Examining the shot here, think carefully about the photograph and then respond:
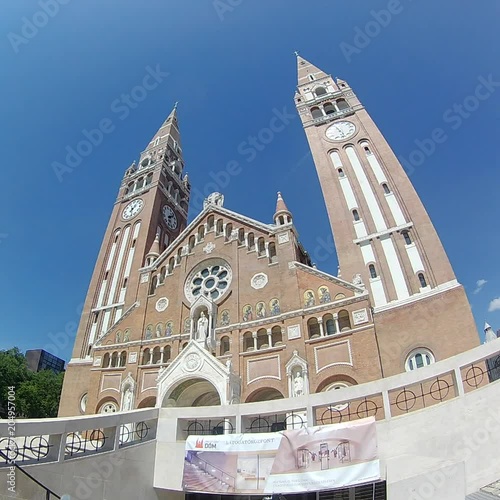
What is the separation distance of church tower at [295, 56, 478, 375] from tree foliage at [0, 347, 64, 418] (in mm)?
36461

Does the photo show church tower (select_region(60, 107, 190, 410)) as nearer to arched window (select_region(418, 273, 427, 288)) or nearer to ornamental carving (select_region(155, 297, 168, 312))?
ornamental carving (select_region(155, 297, 168, 312))

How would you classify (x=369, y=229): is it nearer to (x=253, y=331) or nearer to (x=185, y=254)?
(x=253, y=331)

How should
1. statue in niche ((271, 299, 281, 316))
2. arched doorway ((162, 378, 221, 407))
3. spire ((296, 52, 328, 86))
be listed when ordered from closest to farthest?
arched doorway ((162, 378, 221, 407)), statue in niche ((271, 299, 281, 316)), spire ((296, 52, 328, 86))

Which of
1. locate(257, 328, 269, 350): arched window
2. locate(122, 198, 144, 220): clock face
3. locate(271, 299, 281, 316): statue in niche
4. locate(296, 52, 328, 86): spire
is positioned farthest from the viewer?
locate(296, 52, 328, 86): spire

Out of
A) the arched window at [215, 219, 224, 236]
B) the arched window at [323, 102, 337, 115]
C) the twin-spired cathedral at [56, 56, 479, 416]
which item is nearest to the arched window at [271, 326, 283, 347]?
the twin-spired cathedral at [56, 56, 479, 416]

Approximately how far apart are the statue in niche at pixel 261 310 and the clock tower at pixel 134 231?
39.9 feet

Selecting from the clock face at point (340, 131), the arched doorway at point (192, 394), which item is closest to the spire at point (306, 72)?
the clock face at point (340, 131)

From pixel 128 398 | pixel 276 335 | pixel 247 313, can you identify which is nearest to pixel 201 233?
pixel 247 313

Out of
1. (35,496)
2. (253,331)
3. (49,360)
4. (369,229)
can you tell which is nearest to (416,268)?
(369,229)

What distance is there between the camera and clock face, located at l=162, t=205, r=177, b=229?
44.1 m

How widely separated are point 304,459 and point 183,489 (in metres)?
4.59

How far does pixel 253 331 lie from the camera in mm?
26562

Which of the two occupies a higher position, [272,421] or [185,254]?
[185,254]

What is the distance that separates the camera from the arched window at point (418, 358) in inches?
849
